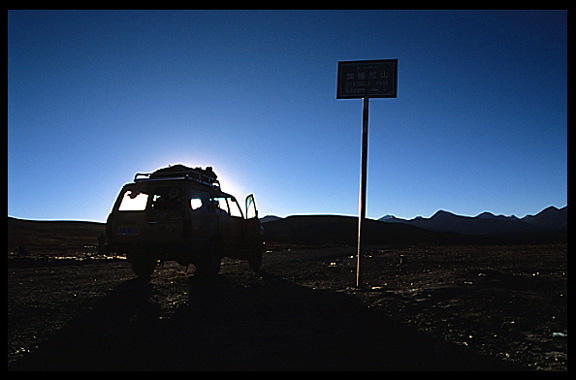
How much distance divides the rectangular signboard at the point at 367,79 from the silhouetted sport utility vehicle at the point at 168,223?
3820 mm

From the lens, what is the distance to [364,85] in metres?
7.80

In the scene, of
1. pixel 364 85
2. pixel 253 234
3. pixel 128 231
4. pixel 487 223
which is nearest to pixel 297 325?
pixel 364 85

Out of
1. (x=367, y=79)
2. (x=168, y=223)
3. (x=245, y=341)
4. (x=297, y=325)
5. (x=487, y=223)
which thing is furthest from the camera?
(x=487, y=223)

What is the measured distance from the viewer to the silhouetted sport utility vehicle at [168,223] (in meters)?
8.33

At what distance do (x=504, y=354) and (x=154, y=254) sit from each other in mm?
6606

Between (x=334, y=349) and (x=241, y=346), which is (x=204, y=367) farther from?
(x=334, y=349)

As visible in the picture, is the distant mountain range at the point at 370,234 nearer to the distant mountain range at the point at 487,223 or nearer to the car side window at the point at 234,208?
the car side window at the point at 234,208

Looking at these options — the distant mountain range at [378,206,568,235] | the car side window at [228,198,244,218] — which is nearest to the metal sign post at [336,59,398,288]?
the car side window at [228,198,244,218]

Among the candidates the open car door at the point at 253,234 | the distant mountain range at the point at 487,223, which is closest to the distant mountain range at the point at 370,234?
the open car door at the point at 253,234

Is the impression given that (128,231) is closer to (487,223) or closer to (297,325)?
(297,325)

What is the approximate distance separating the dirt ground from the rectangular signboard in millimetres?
3675

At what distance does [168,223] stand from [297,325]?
171 inches

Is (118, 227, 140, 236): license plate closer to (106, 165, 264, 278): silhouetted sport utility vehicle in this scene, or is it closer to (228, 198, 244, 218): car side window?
(106, 165, 264, 278): silhouetted sport utility vehicle

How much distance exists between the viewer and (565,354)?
3.75 m
